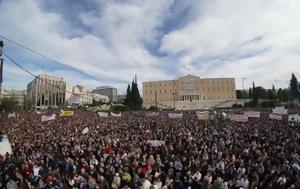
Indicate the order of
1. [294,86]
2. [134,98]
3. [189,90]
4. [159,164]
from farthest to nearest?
1. [189,90]
2. [294,86]
3. [134,98]
4. [159,164]

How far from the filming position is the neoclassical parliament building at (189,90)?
14800cm

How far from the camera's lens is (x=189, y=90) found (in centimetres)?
14850

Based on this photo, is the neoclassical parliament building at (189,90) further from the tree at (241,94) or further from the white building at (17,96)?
the white building at (17,96)

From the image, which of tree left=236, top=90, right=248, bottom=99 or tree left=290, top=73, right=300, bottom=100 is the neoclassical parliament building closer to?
tree left=236, top=90, right=248, bottom=99

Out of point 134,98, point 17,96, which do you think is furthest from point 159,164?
point 17,96

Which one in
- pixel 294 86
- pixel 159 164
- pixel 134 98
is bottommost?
pixel 159 164

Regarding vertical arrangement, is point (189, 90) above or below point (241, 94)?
above

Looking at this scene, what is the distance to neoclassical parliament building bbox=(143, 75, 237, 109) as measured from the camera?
14800 centimetres

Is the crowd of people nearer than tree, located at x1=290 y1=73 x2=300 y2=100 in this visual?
Yes

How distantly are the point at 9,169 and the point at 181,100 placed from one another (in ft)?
425

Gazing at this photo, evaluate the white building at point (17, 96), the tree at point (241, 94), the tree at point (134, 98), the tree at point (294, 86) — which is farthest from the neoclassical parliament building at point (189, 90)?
the white building at point (17, 96)

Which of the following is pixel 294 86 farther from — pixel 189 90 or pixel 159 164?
pixel 159 164

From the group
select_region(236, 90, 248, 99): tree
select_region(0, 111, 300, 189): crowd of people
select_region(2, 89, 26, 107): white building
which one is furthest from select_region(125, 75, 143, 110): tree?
select_region(0, 111, 300, 189): crowd of people

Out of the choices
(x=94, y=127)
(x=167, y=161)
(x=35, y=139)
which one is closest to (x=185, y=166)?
(x=167, y=161)
